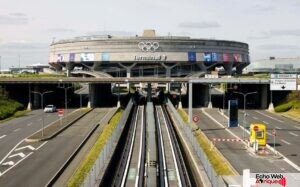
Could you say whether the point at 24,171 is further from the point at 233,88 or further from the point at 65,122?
the point at 233,88

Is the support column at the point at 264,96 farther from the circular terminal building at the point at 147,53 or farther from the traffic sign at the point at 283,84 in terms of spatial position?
the circular terminal building at the point at 147,53

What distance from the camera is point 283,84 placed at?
77.2m

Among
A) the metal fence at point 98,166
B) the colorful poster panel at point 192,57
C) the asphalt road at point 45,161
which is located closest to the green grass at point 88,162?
the metal fence at point 98,166

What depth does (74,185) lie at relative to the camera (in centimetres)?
4256

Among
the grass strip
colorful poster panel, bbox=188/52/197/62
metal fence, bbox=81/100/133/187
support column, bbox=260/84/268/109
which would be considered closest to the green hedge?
metal fence, bbox=81/100/133/187

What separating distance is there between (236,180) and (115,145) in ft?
84.1

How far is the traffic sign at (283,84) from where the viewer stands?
76.4 meters

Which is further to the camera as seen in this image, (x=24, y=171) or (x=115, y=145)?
(x=115, y=145)

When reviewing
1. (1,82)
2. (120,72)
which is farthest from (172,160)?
(120,72)

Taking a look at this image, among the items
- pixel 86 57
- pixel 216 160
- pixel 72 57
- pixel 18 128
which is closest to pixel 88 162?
pixel 216 160

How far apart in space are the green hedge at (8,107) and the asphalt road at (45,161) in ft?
80.3

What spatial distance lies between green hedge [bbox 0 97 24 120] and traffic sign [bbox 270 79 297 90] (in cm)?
5337

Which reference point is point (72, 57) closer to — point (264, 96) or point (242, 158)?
point (264, 96)

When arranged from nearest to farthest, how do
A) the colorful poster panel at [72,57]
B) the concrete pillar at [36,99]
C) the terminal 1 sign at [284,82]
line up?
the terminal 1 sign at [284,82] < the concrete pillar at [36,99] < the colorful poster panel at [72,57]
